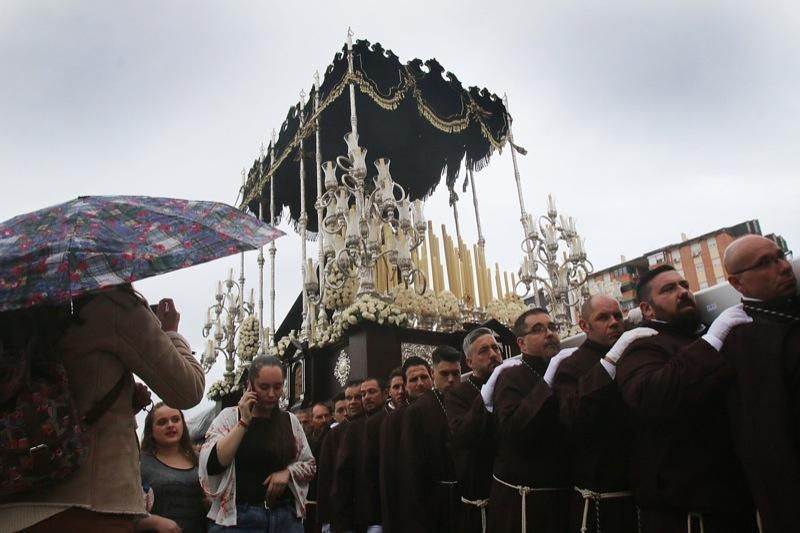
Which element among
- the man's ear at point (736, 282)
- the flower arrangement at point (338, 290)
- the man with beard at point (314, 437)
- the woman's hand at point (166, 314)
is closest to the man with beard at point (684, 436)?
the man's ear at point (736, 282)

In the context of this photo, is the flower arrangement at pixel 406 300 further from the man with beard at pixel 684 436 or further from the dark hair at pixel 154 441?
the man with beard at pixel 684 436

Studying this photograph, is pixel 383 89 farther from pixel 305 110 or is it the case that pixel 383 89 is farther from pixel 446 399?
pixel 446 399

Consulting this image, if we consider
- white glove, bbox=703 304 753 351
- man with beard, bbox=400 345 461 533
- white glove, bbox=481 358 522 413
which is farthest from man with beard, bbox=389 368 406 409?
white glove, bbox=703 304 753 351

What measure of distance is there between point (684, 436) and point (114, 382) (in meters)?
2.17

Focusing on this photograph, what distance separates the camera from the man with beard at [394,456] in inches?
181

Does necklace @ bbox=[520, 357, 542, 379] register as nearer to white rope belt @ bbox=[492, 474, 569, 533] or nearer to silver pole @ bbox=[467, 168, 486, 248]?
white rope belt @ bbox=[492, 474, 569, 533]

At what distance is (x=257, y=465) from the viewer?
11.7ft

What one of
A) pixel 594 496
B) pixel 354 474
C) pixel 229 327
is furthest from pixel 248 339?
pixel 594 496

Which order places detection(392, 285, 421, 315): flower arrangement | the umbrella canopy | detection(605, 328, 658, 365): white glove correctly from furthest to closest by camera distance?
detection(392, 285, 421, 315): flower arrangement < detection(605, 328, 658, 365): white glove < the umbrella canopy

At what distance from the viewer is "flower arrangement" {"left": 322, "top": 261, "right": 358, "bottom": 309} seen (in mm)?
8594

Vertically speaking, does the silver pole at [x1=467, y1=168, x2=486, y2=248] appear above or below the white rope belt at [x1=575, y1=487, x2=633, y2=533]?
above

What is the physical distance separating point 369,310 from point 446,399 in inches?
137

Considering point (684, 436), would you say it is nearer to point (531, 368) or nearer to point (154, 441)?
point (531, 368)

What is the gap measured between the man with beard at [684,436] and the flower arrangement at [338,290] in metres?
6.18
